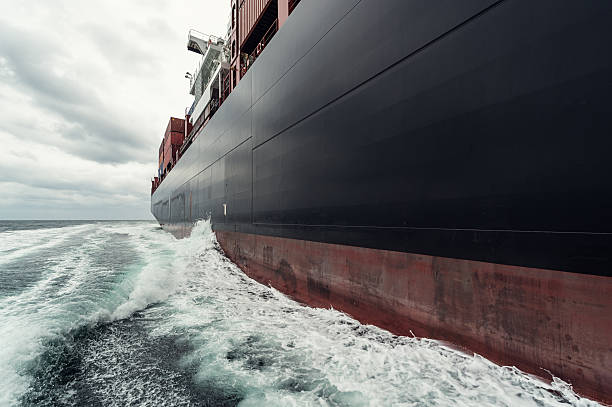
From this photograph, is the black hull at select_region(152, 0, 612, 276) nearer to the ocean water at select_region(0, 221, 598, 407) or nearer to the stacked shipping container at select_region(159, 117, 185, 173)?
the ocean water at select_region(0, 221, 598, 407)

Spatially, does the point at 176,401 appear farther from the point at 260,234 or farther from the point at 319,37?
the point at 319,37

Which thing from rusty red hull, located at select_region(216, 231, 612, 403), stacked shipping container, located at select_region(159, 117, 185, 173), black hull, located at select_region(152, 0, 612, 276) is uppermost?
stacked shipping container, located at select_region(159, 117, 185, 173)

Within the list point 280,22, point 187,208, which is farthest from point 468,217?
point 187,208

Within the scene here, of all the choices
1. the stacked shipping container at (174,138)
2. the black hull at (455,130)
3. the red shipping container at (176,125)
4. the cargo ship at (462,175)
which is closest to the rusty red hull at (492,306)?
the cargo ship at (462,175)

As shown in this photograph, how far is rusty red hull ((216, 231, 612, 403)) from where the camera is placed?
2023mm

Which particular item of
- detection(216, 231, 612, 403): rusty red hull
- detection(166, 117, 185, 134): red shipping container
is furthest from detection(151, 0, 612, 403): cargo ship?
detection(166, 117, 185, 134): red shipping container

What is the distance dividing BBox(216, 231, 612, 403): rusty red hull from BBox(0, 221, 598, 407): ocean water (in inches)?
5.9

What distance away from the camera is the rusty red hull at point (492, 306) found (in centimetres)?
202

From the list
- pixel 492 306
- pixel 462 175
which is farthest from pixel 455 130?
pixel 492 306

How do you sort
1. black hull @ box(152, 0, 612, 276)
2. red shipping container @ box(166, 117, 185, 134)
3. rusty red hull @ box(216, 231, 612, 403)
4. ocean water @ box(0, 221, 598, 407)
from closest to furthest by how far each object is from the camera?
rusty red hull @ box(216, 231, 612, 403) → black hull @ box(152, 0, 612, 276) → ocean water @ box(0, 221, 598, 407) → red shipping container @ box(166, 117, 185, 134)

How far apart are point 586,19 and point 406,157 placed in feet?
5.90

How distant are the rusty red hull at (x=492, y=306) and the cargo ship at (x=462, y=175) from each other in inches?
0.5

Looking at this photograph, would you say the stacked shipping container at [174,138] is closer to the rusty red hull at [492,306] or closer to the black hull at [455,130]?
the black hull at [455,130]

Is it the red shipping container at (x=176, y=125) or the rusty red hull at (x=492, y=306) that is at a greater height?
the red shipping container at (x=176, y=125)
